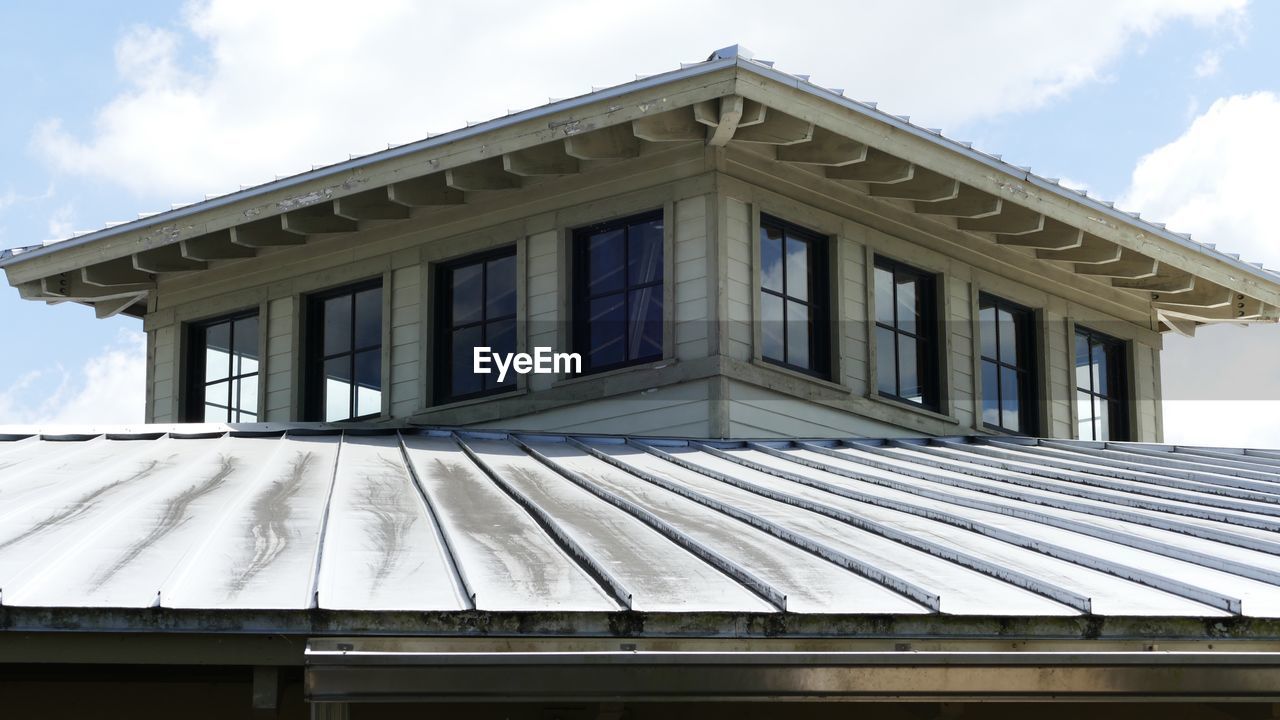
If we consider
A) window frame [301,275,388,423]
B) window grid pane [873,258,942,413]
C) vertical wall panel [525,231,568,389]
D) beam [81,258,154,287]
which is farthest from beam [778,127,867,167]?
beam [81,258,154,287]

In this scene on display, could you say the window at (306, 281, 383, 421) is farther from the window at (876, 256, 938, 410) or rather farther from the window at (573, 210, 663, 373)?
the window at (876, 256, 938, 410)

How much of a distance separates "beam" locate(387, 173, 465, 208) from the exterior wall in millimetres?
291

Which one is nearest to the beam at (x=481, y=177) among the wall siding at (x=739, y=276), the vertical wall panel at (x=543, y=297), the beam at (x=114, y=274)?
the vertical wall panel at (x=543, y=297)

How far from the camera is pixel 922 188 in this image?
12.3 meters

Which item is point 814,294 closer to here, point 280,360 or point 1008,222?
point 1008,222

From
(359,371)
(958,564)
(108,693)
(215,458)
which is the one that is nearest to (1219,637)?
(958,564)

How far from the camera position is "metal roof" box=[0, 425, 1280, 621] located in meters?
4.84

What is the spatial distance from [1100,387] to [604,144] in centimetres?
608

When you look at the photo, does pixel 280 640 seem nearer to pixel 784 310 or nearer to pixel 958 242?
pixel 784 310

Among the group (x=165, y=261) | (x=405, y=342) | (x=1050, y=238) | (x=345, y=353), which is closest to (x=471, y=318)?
Answer: (x=405, y=342)

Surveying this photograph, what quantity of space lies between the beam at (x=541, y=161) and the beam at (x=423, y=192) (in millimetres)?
654

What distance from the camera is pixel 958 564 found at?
578cm

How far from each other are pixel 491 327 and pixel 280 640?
26.2 ft

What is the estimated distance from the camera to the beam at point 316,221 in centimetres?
1266
